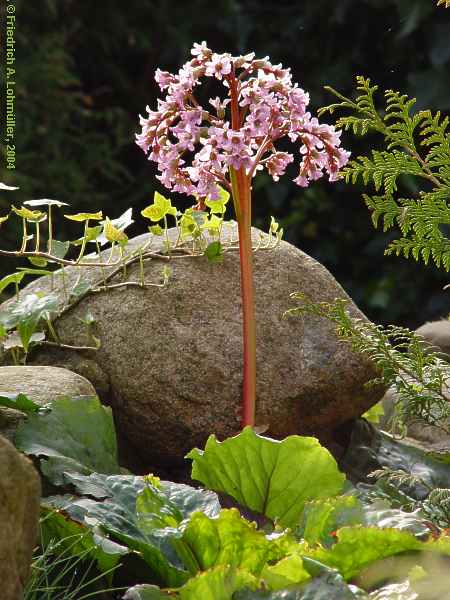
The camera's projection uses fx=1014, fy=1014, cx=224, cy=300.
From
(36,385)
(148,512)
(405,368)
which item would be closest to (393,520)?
(148,512)

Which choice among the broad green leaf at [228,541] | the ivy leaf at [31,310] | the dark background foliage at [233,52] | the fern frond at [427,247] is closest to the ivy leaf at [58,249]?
the ivy leaf at [31,310]

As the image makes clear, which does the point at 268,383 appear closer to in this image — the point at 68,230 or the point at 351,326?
the point at 351,326

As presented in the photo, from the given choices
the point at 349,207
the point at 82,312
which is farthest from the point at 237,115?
the point at 349,207

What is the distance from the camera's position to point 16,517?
4.51 feet

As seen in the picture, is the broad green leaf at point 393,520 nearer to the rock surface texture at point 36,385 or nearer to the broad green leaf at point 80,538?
the broad green leaf at point 80,538

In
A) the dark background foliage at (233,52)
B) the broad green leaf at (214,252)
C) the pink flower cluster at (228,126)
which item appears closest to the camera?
the pink flower cluster at (228,126)

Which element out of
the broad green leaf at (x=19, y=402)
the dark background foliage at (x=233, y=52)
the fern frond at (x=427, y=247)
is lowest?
the broad green leaf at (x=19, y=402)

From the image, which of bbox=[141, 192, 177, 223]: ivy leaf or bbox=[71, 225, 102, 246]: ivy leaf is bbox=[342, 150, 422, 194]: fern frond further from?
bbox=[71, 225, 102, 246]: ivy leaf

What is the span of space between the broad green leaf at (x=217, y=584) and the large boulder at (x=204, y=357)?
1000 mm

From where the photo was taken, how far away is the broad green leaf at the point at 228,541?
1.61m

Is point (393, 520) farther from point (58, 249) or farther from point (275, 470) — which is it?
point (58, 249)

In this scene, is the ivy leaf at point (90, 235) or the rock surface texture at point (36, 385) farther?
the ivy leaf at point (90, 235)

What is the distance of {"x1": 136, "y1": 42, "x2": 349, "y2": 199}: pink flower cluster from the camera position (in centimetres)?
229

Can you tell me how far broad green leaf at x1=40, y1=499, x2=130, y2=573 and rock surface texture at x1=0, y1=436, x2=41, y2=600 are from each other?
0.94ft
